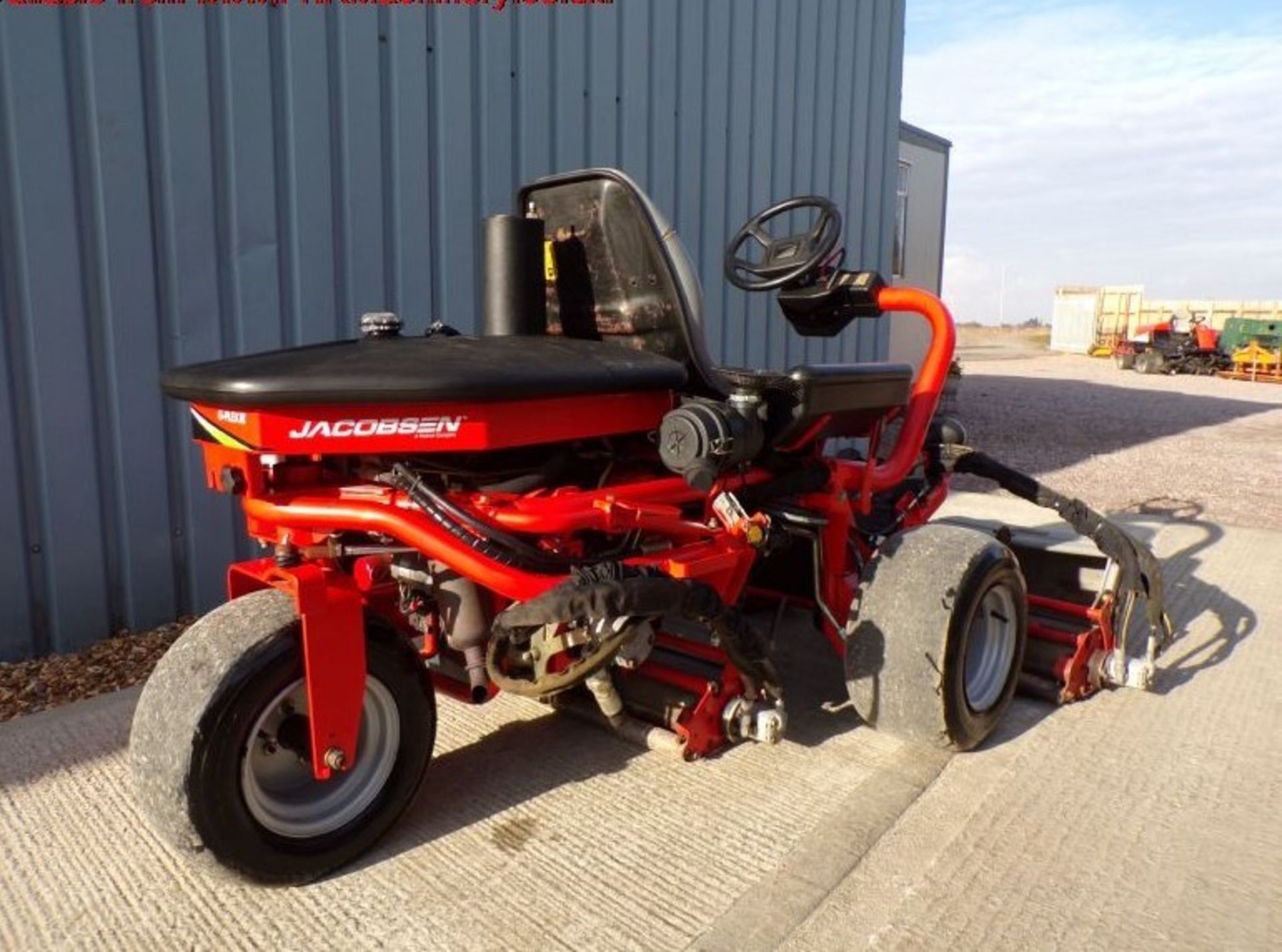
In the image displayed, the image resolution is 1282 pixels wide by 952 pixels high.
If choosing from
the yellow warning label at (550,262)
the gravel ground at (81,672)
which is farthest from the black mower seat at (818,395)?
the gravel ground at (81,672)

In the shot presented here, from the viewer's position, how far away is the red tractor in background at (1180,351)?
23406 millimetres

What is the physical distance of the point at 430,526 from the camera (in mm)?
2234

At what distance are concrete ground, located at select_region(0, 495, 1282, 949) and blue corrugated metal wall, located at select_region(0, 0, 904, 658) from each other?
2.73 ft

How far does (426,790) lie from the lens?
108 inches

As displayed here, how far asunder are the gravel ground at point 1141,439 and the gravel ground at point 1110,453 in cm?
2

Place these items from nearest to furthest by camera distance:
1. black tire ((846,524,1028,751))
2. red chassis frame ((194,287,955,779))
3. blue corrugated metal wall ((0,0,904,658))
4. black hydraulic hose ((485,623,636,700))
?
1. red chassis frame ((194,287,955,779))
2. black hydraulic hose ((485,623,636,700))
3. black tire ((846,524,1028,751))
4. blue corrugated metal wall ((0,0,904,658))

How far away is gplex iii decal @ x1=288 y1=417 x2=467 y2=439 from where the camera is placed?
217cm

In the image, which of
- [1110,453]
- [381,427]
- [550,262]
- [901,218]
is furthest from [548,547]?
[901,218]

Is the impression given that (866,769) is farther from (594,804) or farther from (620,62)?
(620,62)

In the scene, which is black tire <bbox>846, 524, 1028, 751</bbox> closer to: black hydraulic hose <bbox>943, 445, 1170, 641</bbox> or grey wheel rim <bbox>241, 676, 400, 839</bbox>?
black hydraulic hose <bbox>943, 445, 1170, 641</bbox>

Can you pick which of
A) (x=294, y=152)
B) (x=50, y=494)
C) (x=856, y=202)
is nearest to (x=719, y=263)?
(x=856, y=202)

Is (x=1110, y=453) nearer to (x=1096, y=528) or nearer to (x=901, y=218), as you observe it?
(x=901, y=218)

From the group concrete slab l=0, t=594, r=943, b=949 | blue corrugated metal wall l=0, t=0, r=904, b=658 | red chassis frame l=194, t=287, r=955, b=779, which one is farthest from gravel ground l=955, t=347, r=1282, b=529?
red chassis frame l=194, t=287, r=955, b=779

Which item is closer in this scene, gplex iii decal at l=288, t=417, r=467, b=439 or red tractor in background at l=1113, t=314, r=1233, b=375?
gplex iii decal at l=288, t=417, r=467, b=439
